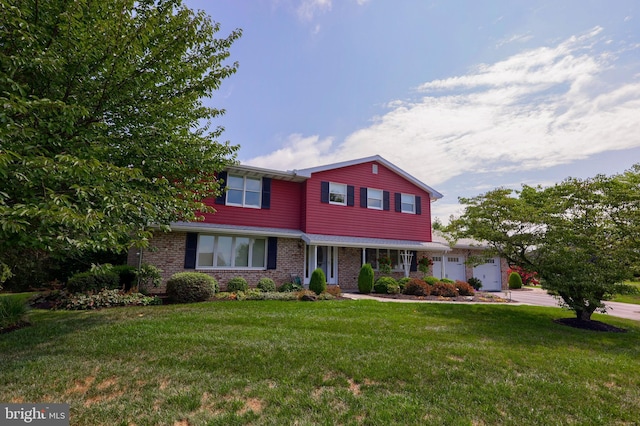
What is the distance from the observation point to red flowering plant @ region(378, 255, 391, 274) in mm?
17359

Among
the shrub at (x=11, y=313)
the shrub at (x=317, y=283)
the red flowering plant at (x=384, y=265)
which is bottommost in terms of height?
the shrub at (x=11, y=313)

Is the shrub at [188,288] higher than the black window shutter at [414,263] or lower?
lower

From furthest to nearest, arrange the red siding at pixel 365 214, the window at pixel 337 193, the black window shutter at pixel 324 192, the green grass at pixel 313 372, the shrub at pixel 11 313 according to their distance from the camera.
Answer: the window at pixel 337 193
the black window shutter at pixel 324 192
the red siding at pixel 365 214
the shrub at pixel 11 313
the green grass at pixel 313 372

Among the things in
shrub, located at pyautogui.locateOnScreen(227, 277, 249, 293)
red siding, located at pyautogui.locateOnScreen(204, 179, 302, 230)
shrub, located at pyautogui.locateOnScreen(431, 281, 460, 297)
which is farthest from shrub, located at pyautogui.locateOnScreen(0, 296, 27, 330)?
shrub, located at pyautogui.locateOnScreen(431, 281, 460, 297)

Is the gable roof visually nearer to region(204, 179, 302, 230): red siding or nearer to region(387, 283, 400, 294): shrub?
region(204, 179, 302, 230): red siding

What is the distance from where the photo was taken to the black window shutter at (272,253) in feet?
49.4

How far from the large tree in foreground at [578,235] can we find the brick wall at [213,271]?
8.51 metres

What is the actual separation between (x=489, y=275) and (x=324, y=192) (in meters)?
14.0

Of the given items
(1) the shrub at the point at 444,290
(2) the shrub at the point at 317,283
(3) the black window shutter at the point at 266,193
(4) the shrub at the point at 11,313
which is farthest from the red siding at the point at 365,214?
(4) the shrub at the point at 11,313

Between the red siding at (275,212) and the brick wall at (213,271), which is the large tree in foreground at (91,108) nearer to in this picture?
the brick wall at (213,271)

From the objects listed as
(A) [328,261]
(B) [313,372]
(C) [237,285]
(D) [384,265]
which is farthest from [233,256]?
(B) [313,372]

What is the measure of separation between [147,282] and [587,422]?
13.5m

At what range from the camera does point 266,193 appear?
15.7 m

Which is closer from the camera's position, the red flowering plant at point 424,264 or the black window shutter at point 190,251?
the black window shutter at point 190,251
